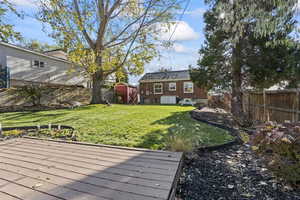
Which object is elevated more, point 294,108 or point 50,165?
point 294,108

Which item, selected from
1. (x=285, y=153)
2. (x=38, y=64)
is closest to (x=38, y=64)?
(x=38, y=64)

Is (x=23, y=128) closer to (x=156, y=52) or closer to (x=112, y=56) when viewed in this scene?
(x=112, y=56)

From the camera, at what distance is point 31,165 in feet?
7.30

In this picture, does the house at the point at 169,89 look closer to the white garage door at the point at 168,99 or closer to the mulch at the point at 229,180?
the white garage door at the point at 168,99

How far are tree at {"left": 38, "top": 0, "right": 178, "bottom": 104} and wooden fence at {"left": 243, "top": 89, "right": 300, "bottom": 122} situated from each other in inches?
259

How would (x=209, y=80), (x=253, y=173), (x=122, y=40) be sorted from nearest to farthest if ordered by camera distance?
(x=253, y=173), (x=209, y=80), (x=122, y=40)

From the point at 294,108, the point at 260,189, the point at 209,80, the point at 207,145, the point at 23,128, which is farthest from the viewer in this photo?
the point at 209,80

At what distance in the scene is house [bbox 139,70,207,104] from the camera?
18469 mm

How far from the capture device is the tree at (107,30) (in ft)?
29.9

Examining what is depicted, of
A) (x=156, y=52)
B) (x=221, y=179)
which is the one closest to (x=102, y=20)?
(x=156, y=52)

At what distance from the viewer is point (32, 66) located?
13891 millimetres

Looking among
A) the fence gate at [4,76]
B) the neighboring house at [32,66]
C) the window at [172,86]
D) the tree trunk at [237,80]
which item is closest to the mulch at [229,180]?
the tree trunk at [237,80]

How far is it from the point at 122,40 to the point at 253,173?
10735 millimetres

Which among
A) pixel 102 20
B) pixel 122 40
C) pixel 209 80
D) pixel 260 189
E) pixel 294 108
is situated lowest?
pixel 260 189
